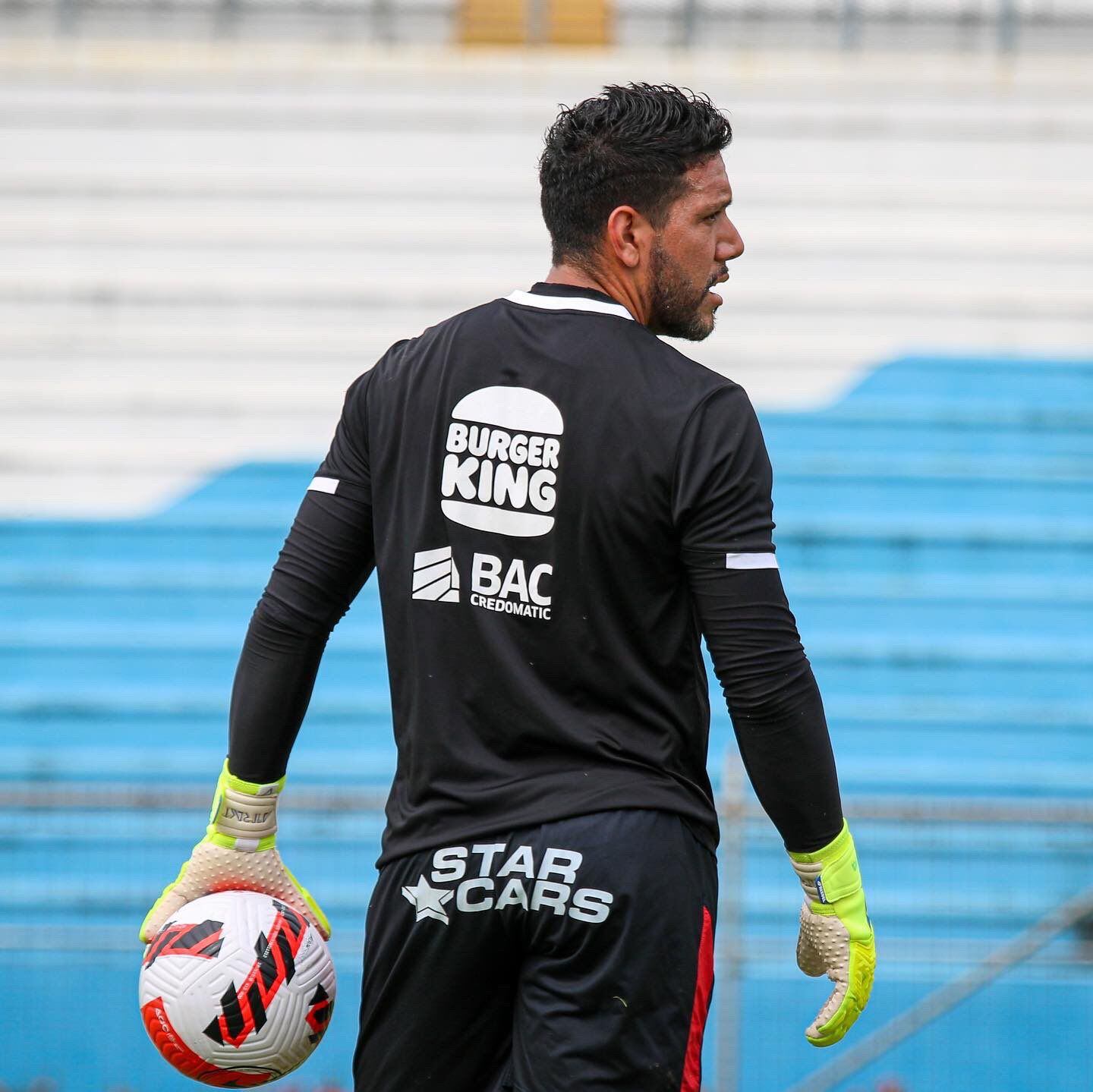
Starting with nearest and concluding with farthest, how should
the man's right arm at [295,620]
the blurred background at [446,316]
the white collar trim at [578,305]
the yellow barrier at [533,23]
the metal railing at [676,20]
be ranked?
the white collar trim at [578,305], the man's right arm at [295,620], the blurred background at [446,316], the metal railing at [676,20], the yellow barrier at [533,23]

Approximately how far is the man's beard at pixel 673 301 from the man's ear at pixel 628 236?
0.02 metres

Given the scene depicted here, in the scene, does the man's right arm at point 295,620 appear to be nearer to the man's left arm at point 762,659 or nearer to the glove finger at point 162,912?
the glove finger at point 162,912

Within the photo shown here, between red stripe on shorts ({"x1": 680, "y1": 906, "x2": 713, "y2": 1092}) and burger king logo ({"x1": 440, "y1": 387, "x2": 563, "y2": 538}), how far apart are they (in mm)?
615

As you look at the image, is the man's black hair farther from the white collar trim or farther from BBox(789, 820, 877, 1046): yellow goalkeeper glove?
BBox(789, 820, 877, 1046): yellow goalkeeper glove

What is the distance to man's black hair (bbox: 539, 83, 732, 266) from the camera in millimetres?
2209

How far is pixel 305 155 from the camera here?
8.44m

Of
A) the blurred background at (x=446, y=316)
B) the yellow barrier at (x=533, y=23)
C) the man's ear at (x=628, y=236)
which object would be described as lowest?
the blurred background at (x=446, y=316)

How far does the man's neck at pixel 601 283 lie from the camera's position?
226cm

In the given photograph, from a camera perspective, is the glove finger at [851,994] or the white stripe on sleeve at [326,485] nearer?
the glove finger at [851,994]

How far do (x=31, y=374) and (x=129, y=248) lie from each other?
87 cm

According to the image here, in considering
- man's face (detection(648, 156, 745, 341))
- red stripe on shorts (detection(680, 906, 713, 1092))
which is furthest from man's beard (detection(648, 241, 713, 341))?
red stripe on shorts (detection(680, 906, 713, 1092))

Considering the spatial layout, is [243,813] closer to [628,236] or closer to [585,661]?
[585,661]

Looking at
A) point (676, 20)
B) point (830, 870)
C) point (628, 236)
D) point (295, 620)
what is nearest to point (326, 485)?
point (295, 620)

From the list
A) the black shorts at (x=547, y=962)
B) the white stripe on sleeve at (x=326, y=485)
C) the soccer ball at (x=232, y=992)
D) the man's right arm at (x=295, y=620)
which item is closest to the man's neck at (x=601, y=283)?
the man's right arm at (x=295, y=620)
